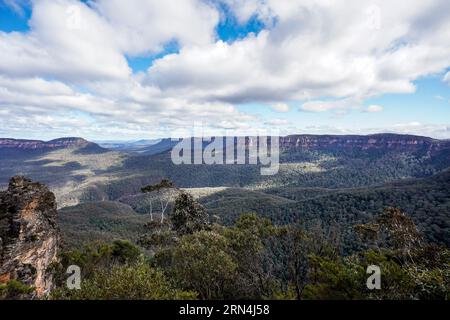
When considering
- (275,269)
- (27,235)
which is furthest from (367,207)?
(27,235)

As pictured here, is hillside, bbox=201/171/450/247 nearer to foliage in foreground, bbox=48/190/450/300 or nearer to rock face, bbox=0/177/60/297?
foliage in foreground, bbox=48/190/450/300

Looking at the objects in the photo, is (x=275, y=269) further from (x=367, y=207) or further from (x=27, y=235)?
(x=367, y=207)

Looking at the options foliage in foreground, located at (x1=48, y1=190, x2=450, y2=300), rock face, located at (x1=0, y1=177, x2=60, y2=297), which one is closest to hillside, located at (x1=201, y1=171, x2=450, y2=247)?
foliage in foreground, located at (x1=48, y1=190, x2=450, y2=300)

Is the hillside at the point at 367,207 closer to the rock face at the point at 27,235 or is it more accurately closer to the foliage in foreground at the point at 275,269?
the foliage in foreground at the point at 275,269

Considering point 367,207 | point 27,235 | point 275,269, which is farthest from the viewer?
point 367,207

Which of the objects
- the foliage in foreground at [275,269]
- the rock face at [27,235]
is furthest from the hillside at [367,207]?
the rock face at [27,235]
